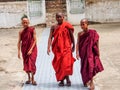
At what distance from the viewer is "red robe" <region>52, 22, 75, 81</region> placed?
8172 mm

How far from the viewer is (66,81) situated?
8.50 meters

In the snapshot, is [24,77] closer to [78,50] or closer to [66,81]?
[66,81]

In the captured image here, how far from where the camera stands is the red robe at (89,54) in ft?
25.6

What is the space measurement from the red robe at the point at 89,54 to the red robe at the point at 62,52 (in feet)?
1.25

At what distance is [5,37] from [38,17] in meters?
4.00

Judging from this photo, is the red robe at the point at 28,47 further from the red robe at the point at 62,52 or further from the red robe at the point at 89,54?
the red robe at the point at 89,54

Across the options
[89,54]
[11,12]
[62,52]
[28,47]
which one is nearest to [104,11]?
[11,12]

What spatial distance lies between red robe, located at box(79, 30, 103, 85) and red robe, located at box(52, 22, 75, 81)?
15.0 inches

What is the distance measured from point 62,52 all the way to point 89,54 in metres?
0.68

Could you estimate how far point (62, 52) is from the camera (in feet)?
27.0

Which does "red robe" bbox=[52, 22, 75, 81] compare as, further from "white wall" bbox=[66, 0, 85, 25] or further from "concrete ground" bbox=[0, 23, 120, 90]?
A: "white wall" bbox=[66, 0, 85, 25]

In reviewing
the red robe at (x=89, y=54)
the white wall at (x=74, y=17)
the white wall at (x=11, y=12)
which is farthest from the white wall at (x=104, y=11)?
the red robe at (x=89, y=54)

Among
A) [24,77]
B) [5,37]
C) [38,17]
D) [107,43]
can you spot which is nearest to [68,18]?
[38,17]

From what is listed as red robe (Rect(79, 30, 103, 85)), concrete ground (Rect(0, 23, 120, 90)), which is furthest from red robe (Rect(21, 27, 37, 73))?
red robe (Rect(79, 30, 103, 85))
